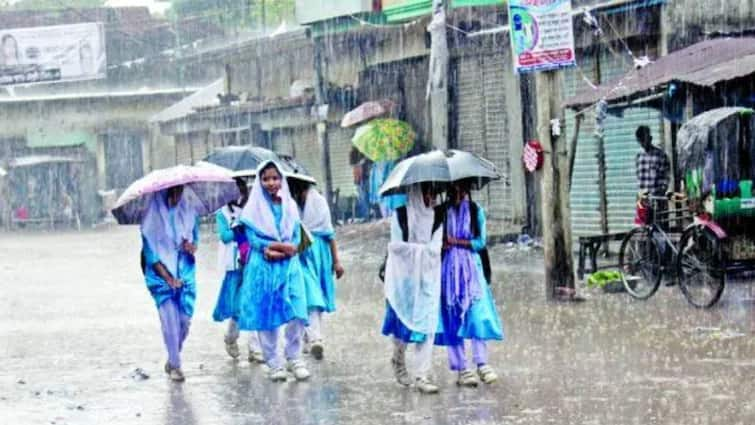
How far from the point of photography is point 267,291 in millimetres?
10453

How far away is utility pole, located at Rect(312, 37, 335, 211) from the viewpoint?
32.1 metres

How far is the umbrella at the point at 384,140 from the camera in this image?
28281 mm

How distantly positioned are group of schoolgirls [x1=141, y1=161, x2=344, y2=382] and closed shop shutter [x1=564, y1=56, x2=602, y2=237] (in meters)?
10.2

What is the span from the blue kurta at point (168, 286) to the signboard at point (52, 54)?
3955cm

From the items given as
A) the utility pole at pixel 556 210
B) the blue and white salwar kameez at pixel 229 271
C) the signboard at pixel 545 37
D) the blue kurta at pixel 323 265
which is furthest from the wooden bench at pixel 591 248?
the blue and white salwar kameez at pixel 229 271

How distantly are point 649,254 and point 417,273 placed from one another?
5.31m

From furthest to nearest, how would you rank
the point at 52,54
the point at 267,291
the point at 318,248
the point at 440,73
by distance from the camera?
1. the point at 52,54
2. the point at 440,73
3. the point at 318,248
4. the point at 267,291

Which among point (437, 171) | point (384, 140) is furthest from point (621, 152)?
point (437, 171)

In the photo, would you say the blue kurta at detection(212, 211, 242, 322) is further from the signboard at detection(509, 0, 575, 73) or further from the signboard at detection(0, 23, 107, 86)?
the signboard at detection(0, 23, 107, 86)

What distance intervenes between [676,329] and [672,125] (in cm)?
660

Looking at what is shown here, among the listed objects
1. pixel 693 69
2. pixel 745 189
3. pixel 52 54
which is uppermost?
pixel 52 54

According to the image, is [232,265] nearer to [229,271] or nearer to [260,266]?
[229,271]

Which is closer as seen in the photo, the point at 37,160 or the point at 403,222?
the point at 403,222

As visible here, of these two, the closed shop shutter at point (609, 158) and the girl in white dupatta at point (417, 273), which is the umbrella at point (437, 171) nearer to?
the girl in white dupatta at point (417, 273)
